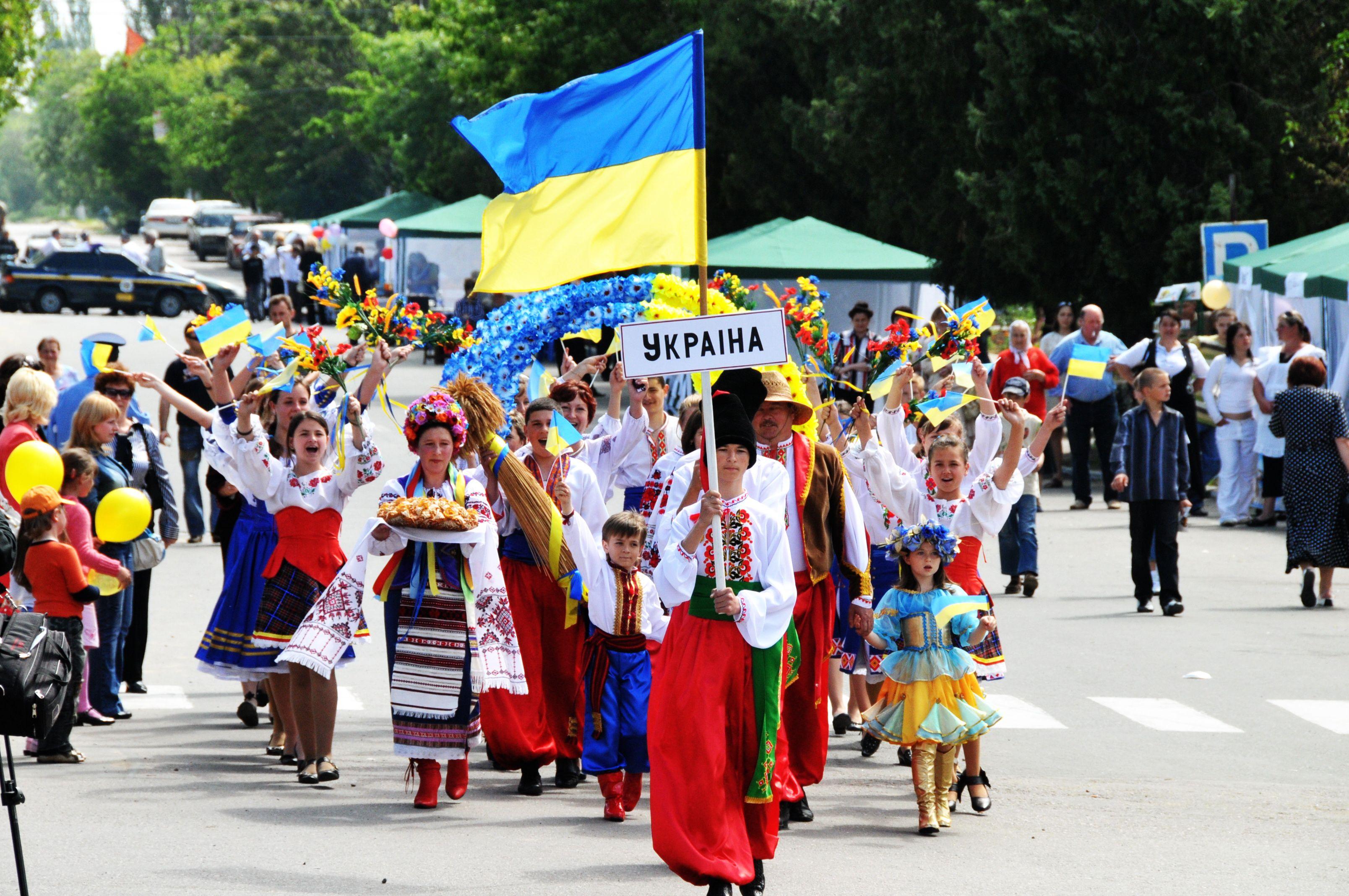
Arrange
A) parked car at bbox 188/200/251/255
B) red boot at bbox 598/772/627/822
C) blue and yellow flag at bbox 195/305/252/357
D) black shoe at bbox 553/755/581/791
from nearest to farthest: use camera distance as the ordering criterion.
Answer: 1. red boot at bbox 598/772/627/822
2. black shoe at bbox 553/755/581/791
3. blue and yellow flag at bbox 195/305/252/357
4. parked car at bbox 188/200/251/255

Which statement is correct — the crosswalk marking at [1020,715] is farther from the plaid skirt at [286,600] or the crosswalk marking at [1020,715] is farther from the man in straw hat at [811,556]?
the plaid skirt at [286,600]

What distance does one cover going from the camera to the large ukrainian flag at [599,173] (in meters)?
7.80

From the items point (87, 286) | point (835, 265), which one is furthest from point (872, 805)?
point (87, 286)

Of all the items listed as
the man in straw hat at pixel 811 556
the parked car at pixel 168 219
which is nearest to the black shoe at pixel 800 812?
the man in straw hat at pixel 811 556

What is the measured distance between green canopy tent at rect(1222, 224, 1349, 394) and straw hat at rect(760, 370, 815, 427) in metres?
10.7

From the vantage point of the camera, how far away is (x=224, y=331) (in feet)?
32.2

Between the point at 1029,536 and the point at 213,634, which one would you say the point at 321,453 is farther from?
the point at 1029,536

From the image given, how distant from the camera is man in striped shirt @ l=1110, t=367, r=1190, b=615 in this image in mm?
13227

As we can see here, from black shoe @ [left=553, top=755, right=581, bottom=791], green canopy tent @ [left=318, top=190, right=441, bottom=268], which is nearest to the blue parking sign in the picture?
black shoe @ [left=553, top=755, right=581, bottom=791]

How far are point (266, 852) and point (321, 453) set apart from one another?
7.47 ft

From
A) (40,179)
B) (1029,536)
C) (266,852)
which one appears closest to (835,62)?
(1029,536)

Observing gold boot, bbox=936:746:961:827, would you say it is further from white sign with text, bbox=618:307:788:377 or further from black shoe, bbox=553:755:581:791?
white sign with text, bbox=618:307:788:377

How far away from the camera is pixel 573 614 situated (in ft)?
28.0

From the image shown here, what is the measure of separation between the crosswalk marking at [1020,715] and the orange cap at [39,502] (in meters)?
5.05
